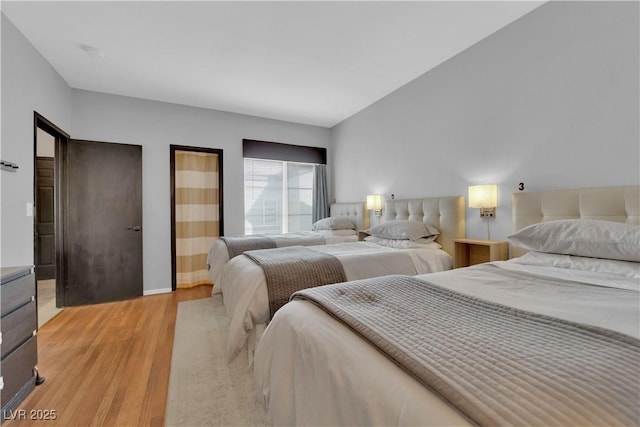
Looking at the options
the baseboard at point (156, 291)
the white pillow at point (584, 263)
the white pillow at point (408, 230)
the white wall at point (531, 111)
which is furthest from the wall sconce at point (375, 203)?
the baseboard at point (156, 291)

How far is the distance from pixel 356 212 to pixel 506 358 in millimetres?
3930

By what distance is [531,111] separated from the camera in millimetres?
2354

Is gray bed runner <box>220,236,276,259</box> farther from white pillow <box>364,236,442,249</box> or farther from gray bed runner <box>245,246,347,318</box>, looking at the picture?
white pillow <box>364,236,442,249</box>

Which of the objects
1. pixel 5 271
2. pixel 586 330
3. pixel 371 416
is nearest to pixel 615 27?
pixel 586 330

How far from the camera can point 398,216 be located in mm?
3695

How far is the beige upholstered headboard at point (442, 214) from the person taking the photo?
294cm

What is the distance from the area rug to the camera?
5.28ft

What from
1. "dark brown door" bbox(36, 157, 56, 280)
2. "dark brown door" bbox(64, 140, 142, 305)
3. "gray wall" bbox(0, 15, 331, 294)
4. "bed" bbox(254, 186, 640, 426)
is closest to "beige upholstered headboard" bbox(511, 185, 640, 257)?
"bed" bbox(254, 186, 640, 426)

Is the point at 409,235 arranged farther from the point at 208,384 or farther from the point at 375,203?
the point at 208,384

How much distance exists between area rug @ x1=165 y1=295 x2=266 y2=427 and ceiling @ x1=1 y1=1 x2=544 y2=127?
2.81 metres

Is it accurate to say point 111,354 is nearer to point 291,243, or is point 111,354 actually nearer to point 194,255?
point 291,243

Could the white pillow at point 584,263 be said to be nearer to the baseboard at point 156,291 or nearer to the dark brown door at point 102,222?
the baseboard at point 156,291

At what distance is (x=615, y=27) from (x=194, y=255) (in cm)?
528

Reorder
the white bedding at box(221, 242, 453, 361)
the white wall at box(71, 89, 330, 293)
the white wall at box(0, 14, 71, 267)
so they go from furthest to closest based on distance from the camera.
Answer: the white wall at box(71, 89, 330, 293) < the white wall at box(0, 14, 71, 267) < the white bedding at box(221, 242, 453, 361)
